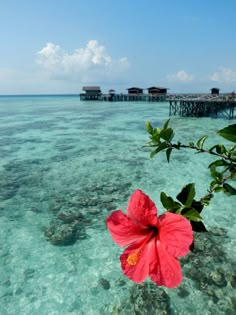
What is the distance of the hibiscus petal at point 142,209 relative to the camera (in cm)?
65

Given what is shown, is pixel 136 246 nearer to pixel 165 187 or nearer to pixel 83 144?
pixel 165 187

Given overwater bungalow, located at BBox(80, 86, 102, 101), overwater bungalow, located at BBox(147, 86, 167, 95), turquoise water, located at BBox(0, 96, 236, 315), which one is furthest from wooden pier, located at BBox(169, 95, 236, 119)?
overwater bungalow, located at BBox(80, 86, 102, 101)

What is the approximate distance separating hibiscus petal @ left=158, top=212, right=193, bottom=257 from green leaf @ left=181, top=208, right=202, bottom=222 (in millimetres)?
94

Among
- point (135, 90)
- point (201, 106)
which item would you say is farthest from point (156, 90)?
point (201, 106)

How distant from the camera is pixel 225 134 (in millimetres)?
731

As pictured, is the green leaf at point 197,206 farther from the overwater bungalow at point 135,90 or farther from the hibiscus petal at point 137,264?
the overwater bungalow at point 135,90

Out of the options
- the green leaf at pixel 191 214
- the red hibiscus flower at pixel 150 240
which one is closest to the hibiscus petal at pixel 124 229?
the red hibiscus flower at pixel 150 240

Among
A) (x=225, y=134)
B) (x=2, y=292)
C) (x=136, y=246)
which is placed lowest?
(x=2, y=292)

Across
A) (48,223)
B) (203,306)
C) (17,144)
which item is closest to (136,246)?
(203,306)

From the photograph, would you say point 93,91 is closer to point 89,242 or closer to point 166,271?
point 89,242

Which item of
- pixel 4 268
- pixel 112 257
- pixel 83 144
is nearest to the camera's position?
pixel 4 268

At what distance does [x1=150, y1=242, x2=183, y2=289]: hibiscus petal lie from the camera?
584 millimetres

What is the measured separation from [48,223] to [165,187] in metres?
4.55

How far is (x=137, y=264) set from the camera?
641 mm
